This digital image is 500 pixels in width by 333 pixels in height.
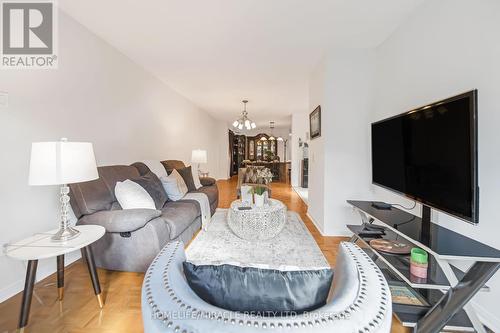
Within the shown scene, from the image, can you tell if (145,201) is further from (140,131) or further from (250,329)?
(250,329)

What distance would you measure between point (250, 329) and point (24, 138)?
7.91 ft

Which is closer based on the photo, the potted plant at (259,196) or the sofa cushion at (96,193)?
the sofa cushion at (96,193)

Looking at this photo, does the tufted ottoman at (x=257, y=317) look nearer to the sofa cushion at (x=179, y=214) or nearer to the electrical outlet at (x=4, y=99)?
the sofa cushion at (x=179, y=214)

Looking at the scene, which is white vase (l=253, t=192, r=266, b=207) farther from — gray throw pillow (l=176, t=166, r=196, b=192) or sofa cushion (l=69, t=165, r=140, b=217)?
sofa cushion (l=69, t=165, r=140, b=217)

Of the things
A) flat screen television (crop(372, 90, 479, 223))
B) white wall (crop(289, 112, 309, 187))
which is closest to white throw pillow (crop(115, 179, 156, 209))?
flat screen television (crop(372, 90, 479, 223))

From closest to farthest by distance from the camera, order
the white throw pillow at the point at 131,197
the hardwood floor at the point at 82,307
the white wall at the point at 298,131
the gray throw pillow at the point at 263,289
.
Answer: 1. the gray throw pillow at the point at 263,289
2. the hardwood floor at the point at 82,307
3. the white throw pillow at the point at 131,197
4. the white wall at the point at 298,131

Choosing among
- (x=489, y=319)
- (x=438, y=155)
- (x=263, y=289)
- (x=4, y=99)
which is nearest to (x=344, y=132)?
(x=438, y=155)

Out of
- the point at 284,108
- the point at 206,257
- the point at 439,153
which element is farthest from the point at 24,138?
the point at 284,108

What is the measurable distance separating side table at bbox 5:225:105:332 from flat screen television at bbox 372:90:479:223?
7.68 ft

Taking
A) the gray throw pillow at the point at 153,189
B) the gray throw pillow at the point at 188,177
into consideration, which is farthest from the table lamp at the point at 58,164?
the gray throw pillow at the point at 188,177

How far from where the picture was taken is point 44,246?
151 centimetres

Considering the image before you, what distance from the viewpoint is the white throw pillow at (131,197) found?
2.30 metres

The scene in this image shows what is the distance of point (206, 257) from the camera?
2.50 m

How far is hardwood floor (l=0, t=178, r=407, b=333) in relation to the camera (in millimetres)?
1518
